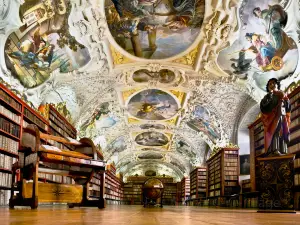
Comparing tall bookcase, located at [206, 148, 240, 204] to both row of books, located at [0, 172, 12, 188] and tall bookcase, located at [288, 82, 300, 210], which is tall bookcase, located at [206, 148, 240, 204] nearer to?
tall bookcase, located at [288, 82, 300, 210]

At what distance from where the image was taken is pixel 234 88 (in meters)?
18.0

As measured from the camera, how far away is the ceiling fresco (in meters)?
12.3

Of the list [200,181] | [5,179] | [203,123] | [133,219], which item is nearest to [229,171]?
[203,123]

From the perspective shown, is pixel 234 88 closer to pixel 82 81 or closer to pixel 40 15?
pixel 82 81

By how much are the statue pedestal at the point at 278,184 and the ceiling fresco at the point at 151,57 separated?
20.8 feet

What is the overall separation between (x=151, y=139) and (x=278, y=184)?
2569 centimetres

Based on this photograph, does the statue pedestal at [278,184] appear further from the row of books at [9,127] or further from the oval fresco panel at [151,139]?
the oval fresco panel at [151,139]

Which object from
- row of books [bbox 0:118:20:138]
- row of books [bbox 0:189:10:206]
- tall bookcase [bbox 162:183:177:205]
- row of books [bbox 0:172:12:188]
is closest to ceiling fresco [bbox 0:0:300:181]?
row of books [bbox 0:118:20:138]

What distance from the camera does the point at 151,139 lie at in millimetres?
32062

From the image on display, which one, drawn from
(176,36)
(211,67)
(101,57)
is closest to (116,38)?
(101,57)

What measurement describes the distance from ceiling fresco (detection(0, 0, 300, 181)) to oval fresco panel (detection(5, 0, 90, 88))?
0.14ft

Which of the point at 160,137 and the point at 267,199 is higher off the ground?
the point at 160,137

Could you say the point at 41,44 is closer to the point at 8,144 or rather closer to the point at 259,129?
the point at 8,144

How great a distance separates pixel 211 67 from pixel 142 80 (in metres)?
4.29
